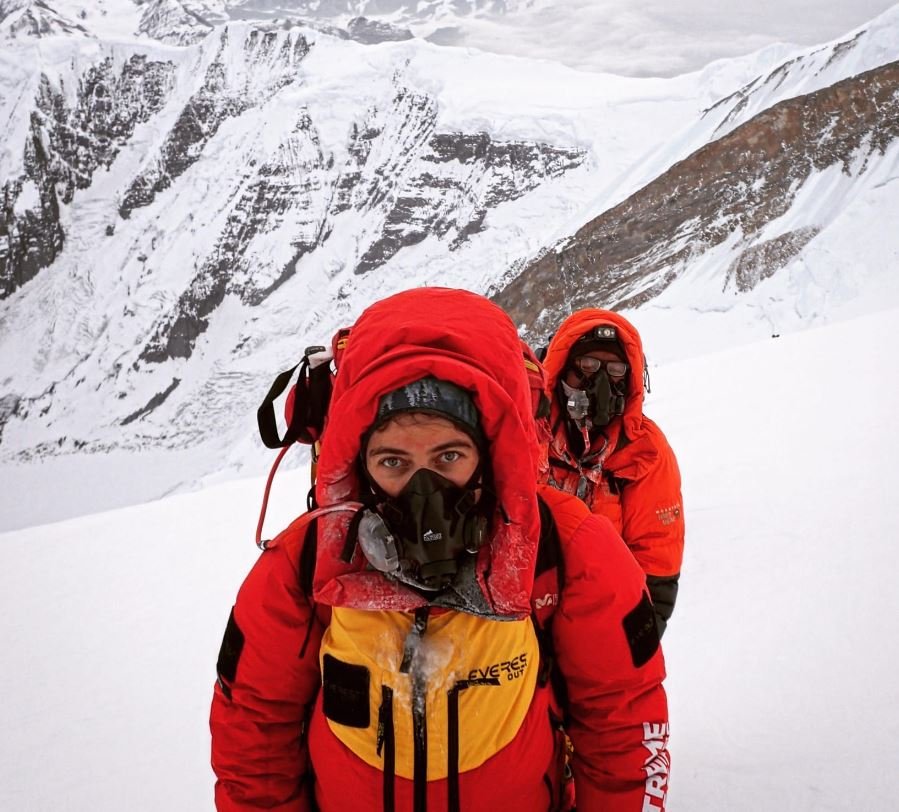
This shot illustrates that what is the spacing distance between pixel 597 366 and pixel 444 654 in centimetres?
151

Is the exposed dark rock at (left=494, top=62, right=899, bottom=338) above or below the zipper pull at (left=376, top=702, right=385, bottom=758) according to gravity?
above

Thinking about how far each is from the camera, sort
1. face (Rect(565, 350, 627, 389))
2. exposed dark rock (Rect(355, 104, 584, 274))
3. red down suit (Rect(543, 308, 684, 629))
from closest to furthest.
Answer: red down suit (Rect(543, 308, 684, 629)) < face (Rect(565, 350, 627, 389)) < exposed dark rock (Rect(355, 104, 584, 274))

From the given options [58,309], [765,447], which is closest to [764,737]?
[765,447]

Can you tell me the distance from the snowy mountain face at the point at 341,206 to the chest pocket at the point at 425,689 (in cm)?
1988

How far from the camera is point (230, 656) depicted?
1.47 metres

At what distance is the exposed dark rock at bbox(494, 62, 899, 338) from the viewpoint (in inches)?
971

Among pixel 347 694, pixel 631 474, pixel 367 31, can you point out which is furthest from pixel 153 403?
pixel 367 31

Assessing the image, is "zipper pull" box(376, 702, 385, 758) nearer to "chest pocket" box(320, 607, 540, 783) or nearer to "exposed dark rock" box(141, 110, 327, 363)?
"chest pocket" box(320, 607, 540, 783)

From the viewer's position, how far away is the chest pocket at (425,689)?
4.28 ft

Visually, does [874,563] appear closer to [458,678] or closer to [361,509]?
[458,678]

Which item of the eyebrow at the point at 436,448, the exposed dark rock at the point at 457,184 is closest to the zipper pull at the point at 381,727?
the eyebrow at the point at 436,448

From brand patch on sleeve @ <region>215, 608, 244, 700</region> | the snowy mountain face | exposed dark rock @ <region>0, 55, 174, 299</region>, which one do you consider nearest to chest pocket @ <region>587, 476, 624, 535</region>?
brand patch on sleeve @ <region>215, 608, 244, 700</region>

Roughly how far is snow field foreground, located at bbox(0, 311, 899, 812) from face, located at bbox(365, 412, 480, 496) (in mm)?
1411

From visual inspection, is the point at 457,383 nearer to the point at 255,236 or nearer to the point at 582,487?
the point at 582,487
